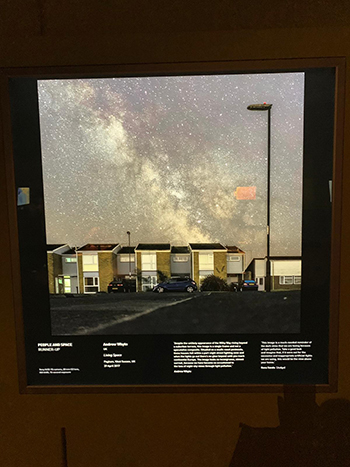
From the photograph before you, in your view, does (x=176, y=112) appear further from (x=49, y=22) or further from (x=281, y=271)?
(x=281, y=271)

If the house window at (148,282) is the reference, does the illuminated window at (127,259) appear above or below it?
above

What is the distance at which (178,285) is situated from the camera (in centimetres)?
142

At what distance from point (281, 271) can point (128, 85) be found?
1087mm

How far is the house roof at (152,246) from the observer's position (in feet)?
4.62

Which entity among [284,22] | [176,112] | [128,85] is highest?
[284,22]

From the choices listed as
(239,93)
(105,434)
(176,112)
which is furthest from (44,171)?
(105,434)

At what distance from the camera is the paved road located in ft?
4.68

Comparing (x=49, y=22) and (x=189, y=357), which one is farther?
(x=189, y=357)

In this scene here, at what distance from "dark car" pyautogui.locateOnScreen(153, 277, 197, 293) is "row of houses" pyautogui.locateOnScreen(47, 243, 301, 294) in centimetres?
2

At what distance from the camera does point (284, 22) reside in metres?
1.31

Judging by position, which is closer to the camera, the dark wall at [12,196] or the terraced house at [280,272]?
the dark wall at [12,196]

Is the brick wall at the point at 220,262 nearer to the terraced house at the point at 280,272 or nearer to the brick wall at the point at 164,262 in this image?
the terraced house at the point at 280,272

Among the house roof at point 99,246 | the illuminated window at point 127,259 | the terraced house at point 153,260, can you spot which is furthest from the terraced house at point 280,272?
the house roof at point 99,246

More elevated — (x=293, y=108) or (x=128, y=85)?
(x=128, y=85)
